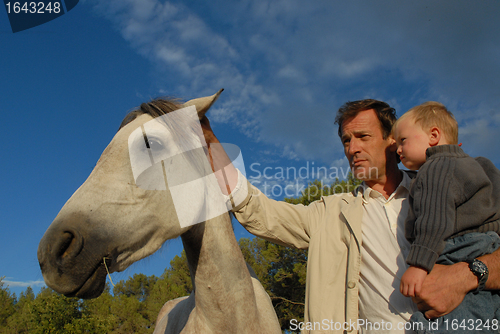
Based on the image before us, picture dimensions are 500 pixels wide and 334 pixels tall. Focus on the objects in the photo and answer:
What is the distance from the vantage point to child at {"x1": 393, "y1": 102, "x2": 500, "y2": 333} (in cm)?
155

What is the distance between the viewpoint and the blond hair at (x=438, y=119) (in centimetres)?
209

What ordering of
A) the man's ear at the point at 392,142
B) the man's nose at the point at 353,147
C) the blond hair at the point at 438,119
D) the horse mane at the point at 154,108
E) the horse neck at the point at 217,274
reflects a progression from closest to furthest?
the horse neck at the point at 217,274, the horse mane at the point at 154,108, the blond hair at the point at 438,119, the man's nose at the point at 353,147, the man's ear at the point at 392,142

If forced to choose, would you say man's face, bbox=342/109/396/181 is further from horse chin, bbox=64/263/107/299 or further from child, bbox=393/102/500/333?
horse chin, bbox=64/263/107/299

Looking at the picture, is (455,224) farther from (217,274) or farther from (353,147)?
(217,274)

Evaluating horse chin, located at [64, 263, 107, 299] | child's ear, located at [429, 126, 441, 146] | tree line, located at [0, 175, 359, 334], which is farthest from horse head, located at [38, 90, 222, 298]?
tree line, located at [0, 175, 359, 334]

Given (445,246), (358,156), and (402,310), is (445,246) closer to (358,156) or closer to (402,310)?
(402,310)

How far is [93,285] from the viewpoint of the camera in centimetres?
148

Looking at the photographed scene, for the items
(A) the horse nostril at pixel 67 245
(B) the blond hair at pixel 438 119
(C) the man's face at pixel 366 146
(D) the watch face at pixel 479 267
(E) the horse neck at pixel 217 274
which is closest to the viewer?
(A) the horse nostril at pixel 67 245

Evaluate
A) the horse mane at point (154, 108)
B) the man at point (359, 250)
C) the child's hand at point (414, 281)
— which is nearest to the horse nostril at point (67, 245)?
the horse mane at point (154, 108)

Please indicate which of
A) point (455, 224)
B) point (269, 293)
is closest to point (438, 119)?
point (455, 224)

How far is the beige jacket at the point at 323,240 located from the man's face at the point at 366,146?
264 millimetres

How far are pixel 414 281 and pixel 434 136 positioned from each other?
44.4 inches

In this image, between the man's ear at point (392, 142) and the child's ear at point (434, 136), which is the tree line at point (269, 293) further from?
the child's ear at point (434, 136)

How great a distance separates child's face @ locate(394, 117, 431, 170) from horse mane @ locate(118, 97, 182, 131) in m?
1.80
